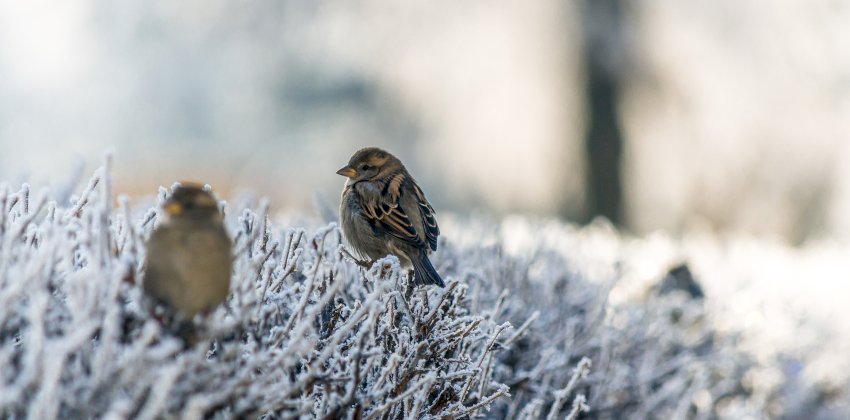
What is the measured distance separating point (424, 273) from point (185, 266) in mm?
1577

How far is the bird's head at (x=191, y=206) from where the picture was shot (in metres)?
2.09

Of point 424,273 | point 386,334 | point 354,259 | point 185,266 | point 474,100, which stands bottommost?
point 185,266

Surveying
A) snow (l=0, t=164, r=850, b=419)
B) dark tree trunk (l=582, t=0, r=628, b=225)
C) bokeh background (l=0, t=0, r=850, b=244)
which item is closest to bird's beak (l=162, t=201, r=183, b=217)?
snow (l=0, t=164, r=850, b=419)

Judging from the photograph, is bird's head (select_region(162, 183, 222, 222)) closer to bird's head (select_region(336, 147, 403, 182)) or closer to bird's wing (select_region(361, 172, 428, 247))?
bird's wing (select_region(361, 172, 428, 247))

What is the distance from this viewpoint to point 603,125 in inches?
662

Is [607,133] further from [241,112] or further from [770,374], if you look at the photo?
[770,374]

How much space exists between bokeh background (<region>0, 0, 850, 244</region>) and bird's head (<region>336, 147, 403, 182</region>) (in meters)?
10.3

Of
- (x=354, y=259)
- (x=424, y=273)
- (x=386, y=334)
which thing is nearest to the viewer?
(x=386, y=334)

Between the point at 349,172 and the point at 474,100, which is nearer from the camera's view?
the point at 349,172

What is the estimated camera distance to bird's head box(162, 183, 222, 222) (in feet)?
6.86

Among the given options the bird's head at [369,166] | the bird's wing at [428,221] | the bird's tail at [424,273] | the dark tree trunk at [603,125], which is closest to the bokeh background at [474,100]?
the dark tree trunk at [603,125]

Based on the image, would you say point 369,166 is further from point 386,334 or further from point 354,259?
point 386,334

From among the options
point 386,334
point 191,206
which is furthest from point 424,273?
point 191,206

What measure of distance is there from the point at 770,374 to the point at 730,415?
727 mm
